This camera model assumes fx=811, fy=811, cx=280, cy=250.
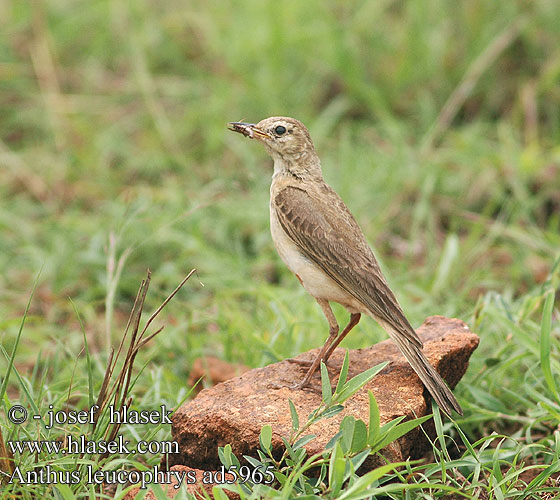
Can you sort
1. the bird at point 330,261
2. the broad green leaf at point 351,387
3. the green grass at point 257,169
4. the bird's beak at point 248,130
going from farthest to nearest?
1. the green grass at point 257,169
2. the bird's beak at point 248,130
3. the bird at point 330,261
4. the broad green leaf at point 351,387

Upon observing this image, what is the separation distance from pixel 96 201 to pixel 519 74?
4.78 metres

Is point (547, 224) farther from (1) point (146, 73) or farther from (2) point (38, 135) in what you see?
(2) point (38, 135)

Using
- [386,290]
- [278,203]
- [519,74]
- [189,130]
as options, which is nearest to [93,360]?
[278,203]

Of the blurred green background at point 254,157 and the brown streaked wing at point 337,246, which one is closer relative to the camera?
the brown streaked wing at point 337,246

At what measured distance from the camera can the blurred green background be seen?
609cm

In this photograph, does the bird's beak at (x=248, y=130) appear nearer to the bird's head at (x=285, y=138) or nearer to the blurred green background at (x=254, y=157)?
the bird's head at (x=285, y=138)

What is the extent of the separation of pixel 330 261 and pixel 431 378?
2.85 ft

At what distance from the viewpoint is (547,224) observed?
7492 mm

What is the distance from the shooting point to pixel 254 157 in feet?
28.1

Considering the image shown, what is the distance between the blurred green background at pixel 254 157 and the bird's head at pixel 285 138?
96 cm

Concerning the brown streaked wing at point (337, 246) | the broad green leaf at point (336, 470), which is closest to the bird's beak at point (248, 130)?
the brown streaked wing at point (337, 246)

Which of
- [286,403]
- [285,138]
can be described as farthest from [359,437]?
[285,138]

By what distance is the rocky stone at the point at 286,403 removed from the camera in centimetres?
379

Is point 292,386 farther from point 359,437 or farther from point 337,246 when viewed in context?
point 337,246
